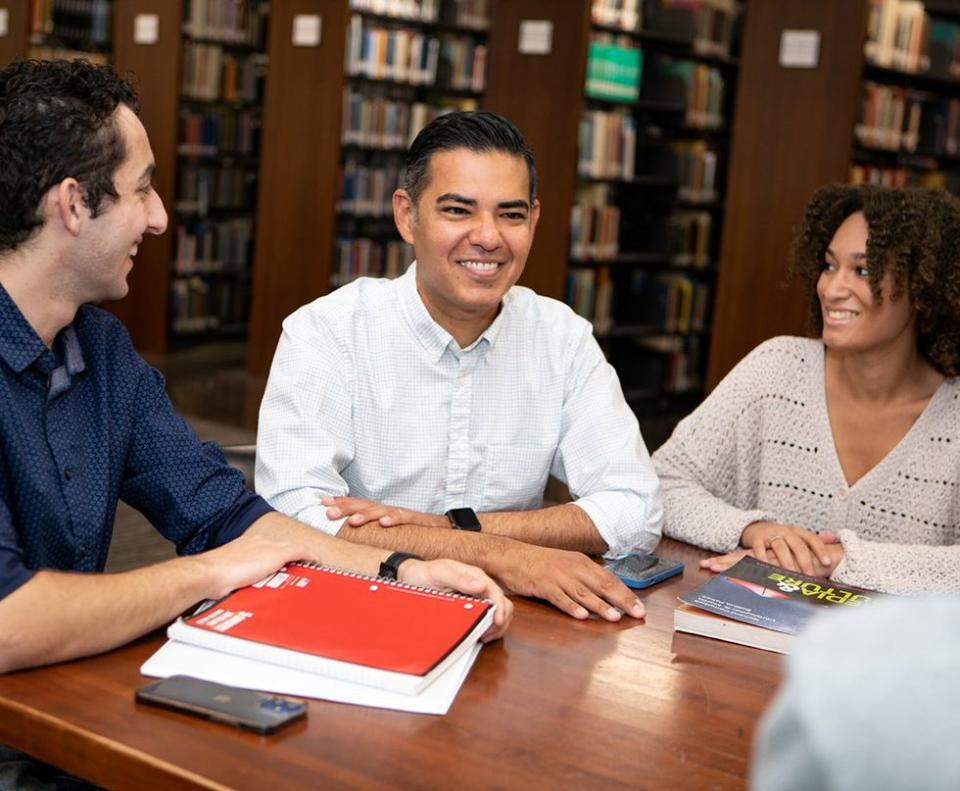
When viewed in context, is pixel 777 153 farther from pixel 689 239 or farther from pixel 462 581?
pixel 462 581

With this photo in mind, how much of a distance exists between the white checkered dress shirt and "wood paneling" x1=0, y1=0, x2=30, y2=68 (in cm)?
647

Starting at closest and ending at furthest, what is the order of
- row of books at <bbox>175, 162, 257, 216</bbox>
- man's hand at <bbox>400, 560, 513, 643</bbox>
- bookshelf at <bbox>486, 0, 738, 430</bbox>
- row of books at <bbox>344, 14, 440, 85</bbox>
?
man's hand at <bbox>400, 560, 513, 643</bbox>, bookshelf at <bbox>486, 0, 738, 430</bbox>, row of books at <bbox>344, 14, 440, 85</bbox>, row of books at <bbox>175, 162, 257, 216</bbox>

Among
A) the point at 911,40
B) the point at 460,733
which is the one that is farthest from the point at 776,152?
the point at 460,733

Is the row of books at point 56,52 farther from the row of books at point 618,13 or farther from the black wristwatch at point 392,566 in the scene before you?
the black wristwatch at point 392,566

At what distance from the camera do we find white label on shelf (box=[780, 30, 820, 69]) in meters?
5.91

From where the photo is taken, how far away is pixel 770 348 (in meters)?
2.48

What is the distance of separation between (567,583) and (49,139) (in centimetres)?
89

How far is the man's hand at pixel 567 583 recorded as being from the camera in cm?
161

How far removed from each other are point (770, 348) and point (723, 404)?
0.55 ft

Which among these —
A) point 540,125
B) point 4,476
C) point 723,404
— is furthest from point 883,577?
point 540,125

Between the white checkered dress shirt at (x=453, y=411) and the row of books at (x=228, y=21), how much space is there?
20.2 feet

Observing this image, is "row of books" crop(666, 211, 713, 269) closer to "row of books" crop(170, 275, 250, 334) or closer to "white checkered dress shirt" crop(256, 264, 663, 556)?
"row of books" crop(170, 275, 250, 334)

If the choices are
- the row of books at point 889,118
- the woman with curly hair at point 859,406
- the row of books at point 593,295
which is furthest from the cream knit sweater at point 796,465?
the row of books at point 889,118

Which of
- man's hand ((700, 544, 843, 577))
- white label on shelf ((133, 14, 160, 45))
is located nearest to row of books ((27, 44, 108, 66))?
white label on shelf ((133, 14, 160, 45))
